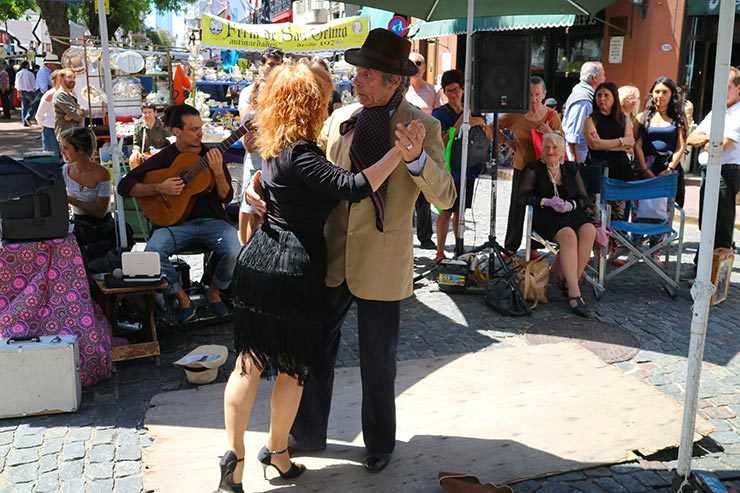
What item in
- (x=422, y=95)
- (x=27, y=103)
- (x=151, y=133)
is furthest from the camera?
(x=27, y=103)

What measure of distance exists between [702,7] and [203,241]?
33.0ft

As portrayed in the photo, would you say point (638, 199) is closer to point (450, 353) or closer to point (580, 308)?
point (580, 308)

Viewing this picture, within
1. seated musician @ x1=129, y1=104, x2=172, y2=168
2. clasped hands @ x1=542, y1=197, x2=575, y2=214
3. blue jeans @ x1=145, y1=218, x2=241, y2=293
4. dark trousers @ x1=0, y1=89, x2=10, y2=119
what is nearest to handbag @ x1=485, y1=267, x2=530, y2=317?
clasped hands @ x1=542, y1=197, x2=575, y2=214

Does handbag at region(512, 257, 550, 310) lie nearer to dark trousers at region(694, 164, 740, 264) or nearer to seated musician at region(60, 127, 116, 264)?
dark trousers at region(694, 164, 740, 264)

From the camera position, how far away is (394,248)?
10.2 feet

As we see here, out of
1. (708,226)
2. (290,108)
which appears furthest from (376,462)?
(708,226)

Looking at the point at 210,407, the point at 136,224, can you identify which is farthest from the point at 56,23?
the point at 210,407

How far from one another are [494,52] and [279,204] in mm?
3647

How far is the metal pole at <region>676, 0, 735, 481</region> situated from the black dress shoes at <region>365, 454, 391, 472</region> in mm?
1255

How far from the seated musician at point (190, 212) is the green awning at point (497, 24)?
6.60m

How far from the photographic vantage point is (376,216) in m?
3.06

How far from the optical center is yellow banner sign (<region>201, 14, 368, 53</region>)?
602 inches

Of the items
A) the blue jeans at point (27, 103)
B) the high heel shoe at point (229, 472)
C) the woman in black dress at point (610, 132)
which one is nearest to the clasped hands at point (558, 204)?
the woman in black dress at point (610, 132)

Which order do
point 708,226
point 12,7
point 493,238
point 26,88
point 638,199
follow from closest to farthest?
point 708,226, point 493,238, point 638,199, point 26,88, point 12,7
